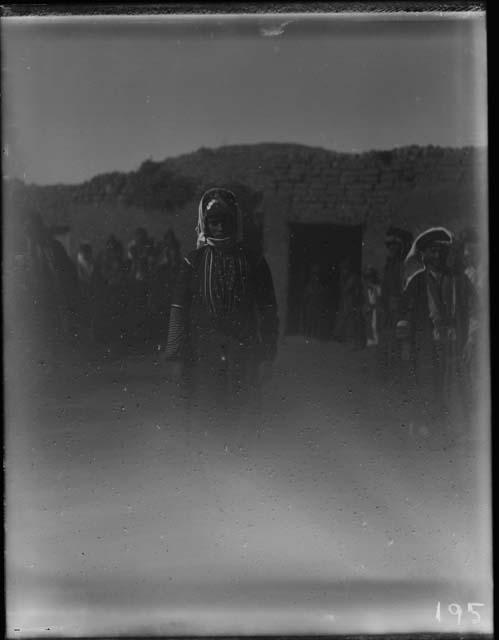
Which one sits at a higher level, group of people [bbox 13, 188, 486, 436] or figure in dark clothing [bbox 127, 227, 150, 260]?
figure in dark clothing [bbox 127, 227, 150, 260]

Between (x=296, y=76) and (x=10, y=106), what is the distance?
Answer: 48.4 inches

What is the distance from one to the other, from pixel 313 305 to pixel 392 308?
34cm

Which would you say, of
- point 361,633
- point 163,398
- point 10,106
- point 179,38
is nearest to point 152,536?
point 163,398

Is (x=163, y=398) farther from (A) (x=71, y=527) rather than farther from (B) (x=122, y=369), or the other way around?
(A) (x=71, y=527)

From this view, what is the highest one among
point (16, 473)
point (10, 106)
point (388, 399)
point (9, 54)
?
point (9, 54)

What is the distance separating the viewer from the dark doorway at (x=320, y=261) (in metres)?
2.99

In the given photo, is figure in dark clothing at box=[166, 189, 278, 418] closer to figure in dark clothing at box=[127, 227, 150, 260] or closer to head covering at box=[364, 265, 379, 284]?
figure in dark clothing at box=[127, 227, 150, 260]

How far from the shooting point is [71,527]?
303cm

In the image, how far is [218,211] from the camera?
118 inches

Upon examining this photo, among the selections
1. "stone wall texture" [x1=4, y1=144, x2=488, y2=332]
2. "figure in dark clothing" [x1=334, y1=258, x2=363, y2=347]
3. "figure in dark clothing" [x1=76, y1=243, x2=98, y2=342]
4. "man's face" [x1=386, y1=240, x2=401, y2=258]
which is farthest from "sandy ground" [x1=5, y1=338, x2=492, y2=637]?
"stone wall texture" [x1=4, y1=144, x2=488, y2=332]

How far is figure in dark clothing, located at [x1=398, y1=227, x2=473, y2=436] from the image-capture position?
9.89ft

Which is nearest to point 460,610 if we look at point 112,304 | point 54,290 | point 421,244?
point 421,244

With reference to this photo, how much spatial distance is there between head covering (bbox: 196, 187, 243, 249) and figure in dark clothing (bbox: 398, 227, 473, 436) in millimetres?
752

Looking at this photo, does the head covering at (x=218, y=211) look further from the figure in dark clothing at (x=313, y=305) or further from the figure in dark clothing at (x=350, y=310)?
the figure in dark clothing at (x=350, y=310)
